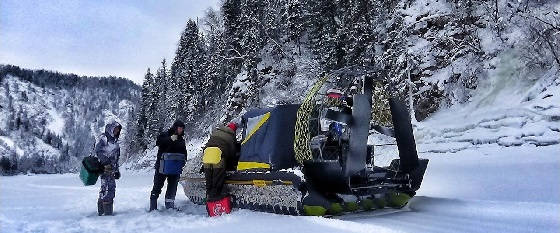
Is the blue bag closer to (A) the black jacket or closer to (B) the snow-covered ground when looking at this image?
(A) the black jacket

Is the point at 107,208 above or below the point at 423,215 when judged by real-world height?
below

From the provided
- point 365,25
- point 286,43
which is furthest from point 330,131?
point 286,43

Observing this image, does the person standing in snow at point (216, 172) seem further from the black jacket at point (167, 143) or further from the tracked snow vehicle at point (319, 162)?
the black jacket at point (167, 143)

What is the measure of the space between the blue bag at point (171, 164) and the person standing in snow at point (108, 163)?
2.57 feet

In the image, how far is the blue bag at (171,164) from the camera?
8.33m

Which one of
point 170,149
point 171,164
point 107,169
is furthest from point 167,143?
point 107,169

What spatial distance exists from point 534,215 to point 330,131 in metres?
3.13

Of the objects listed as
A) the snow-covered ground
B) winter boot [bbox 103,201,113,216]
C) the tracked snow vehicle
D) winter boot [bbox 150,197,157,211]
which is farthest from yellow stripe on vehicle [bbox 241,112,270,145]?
winter boot [bbox 103,201,113,216]

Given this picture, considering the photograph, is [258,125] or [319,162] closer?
[319,162]

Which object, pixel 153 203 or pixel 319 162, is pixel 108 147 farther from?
pixel 319 162

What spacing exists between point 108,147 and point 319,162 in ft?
13.5

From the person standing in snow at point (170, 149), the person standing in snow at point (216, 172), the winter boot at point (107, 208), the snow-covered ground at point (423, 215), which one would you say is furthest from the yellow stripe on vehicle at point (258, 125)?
the winter boot at point (107, 208)

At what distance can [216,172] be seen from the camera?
283 inches

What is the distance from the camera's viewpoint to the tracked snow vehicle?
611cm
